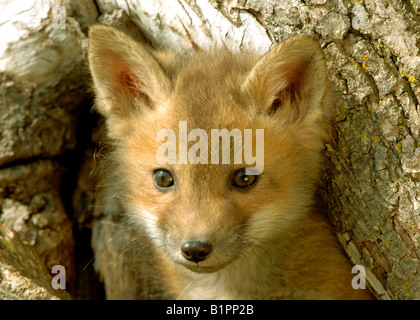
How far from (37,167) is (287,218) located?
2114mm

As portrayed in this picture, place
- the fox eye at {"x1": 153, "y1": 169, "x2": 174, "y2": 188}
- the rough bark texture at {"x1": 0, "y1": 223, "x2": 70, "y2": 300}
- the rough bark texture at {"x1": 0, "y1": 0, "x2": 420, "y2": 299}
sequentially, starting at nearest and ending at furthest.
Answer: the rough bark texture at {"x1": 0, "y1": 0, "x2": 420, "y2": 299}
the rough bark texture at {"x1": 0, "y1": 223, "x2": 70, "y2": 300}
the fox eye at {"x1": 153, "y1": 169, "x2": 174, "y2": 188}

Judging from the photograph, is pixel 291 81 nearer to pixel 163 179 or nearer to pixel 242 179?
pixel 242 179

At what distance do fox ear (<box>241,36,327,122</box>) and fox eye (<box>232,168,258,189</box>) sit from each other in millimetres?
451

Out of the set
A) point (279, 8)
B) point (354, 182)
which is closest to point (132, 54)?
point (279, 8)

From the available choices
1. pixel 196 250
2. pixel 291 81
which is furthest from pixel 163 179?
pixel 291 81

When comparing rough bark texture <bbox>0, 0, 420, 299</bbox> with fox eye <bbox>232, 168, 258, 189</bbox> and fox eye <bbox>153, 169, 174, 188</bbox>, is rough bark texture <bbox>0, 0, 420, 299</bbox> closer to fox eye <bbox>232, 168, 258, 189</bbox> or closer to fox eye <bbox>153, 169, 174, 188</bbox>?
fox eye <bbox>232, 168, 258, 189</bbox>

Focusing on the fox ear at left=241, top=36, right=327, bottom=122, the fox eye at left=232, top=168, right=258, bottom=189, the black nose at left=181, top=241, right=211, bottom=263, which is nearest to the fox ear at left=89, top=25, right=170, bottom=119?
the fox ear at left=241, top=36, right=327, bottom=122

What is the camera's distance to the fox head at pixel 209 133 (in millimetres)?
2850

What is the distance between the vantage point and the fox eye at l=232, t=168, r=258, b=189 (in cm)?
291

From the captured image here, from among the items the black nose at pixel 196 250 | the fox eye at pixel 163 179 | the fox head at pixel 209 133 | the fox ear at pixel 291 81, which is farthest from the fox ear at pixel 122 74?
the black nose at pixel 196 250

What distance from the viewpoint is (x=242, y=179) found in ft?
9.61

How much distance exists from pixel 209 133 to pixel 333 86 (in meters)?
0.79

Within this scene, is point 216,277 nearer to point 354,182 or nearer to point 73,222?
point 354,182

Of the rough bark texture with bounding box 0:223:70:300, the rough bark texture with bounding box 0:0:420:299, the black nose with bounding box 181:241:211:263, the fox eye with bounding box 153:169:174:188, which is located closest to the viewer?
the black nose with bounding box 181:241:211:263
